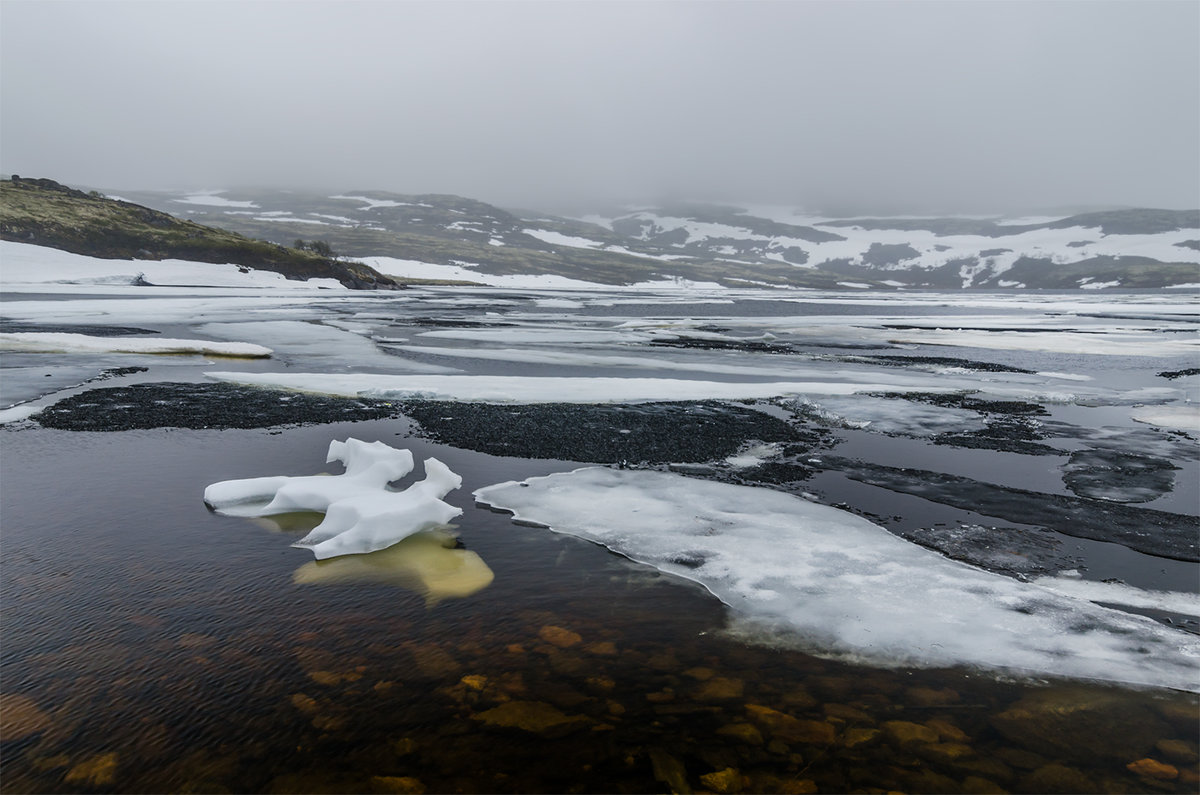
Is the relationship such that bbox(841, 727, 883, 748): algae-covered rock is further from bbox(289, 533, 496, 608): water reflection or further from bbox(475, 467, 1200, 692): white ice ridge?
bbox(289, 533, 496, 608): water reflection

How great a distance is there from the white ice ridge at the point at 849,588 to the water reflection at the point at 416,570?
141 cm

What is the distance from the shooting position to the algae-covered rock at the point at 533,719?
5148 millimetres

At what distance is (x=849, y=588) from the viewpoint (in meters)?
7.34

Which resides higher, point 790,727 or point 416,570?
point 790,727

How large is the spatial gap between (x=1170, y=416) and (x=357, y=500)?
18.2m

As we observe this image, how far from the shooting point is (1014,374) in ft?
73.8

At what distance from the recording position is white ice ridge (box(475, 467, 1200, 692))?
6145mm

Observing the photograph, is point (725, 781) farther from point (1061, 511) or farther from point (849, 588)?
point (1061, 511)

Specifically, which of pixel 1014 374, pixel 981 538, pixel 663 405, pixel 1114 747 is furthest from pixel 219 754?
pixel 1014 374

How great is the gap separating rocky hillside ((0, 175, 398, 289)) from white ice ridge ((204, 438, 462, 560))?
76658 mm

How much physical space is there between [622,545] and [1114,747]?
5.10m

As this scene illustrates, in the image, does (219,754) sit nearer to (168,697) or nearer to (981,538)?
(168,697)

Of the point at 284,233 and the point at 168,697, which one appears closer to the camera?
the point at 168,697

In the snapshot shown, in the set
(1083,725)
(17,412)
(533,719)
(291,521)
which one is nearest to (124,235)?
(17,412)
